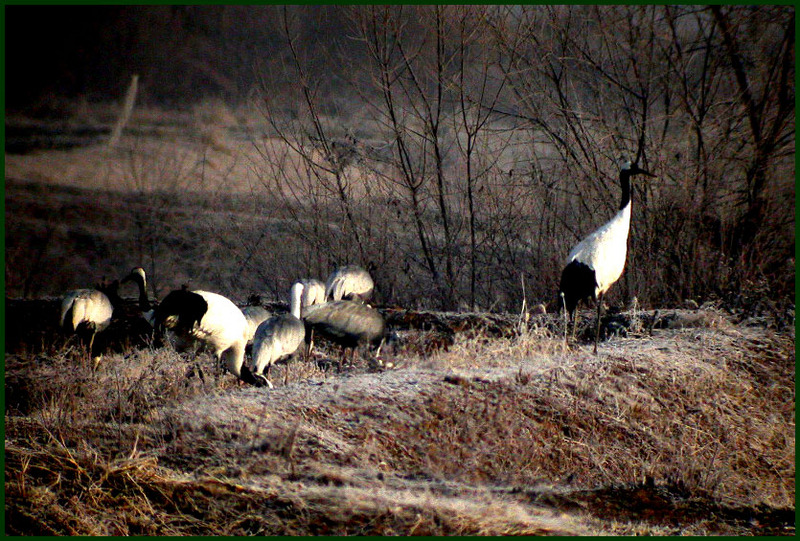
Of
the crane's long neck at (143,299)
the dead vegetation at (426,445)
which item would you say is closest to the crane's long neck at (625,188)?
the dead vegetation at (426,445)

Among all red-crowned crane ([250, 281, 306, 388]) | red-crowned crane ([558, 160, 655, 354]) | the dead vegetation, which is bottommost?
the dead vegetation

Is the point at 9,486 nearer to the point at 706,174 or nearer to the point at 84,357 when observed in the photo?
the point at 84,357

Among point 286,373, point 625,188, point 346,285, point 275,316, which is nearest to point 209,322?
point 275,316

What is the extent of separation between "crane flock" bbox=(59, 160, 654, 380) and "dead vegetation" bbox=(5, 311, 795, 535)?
252 mm

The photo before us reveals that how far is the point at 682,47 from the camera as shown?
904 cm

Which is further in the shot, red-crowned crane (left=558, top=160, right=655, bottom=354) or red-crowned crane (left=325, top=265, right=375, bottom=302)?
red-crowned crane (left=325, top=265, right=375, bottom=302)

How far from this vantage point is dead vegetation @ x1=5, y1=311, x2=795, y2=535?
13.7ft

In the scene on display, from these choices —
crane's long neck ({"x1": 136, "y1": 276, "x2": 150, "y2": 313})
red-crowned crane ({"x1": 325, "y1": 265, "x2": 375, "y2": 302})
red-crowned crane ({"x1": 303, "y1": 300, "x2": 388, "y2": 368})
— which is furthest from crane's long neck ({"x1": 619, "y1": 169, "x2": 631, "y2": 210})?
crane's long neck ({"x1": 136, "y1": 276, "x2": 150, "y2": 313})

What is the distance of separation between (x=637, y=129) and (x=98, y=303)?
20.2 feet

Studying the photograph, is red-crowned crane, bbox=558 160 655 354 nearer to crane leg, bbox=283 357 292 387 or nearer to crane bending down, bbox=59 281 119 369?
crane leg, bbox=283 357 292 387

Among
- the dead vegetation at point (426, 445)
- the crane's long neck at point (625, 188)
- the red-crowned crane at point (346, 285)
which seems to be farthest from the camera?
the red-crowned crane at point (346, 285)

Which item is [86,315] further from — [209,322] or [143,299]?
[209,322]

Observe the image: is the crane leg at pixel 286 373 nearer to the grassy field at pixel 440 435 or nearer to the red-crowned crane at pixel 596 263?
the grassy field at pixel 440 435

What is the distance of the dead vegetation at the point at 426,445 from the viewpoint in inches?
164
